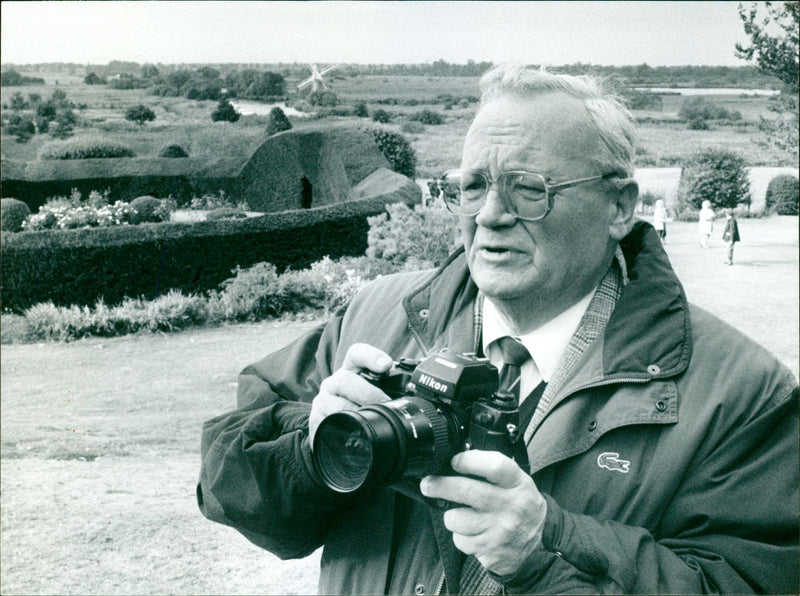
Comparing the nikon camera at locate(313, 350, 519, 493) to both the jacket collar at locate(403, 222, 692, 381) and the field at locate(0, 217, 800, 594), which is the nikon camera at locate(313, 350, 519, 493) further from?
the field at locate(0, 217, 800, 594)

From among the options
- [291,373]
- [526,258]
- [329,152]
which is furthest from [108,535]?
[329,152]

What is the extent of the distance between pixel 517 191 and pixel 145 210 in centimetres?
1547

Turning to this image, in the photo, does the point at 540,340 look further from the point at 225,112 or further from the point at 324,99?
the point at 225,112

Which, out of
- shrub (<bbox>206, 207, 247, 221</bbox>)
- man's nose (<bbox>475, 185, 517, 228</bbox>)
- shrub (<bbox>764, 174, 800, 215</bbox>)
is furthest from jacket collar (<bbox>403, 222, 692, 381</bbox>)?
shrub (<bbox>206, 207, 247, 221</bbox>)

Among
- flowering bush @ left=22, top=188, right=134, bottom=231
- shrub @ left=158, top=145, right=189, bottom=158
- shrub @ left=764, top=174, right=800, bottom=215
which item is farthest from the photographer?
shrub @ left=158, top=145, right=189, bottom=158

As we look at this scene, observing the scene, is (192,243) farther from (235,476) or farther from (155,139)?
(235,476)

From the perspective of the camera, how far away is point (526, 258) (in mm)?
2039

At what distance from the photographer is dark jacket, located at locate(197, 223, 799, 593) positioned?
5.65 ft

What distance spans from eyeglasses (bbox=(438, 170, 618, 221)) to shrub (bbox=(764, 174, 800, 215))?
20.8ft

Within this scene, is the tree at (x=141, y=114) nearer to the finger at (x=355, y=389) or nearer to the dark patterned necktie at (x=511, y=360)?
the dark patterned necktie at (x=511, y=360)

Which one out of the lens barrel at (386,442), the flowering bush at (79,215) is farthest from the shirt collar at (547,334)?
the flowering bush at (79,215)

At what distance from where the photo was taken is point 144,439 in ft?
25.5

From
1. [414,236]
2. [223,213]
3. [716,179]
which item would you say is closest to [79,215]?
[223,213]

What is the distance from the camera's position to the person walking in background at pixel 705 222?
30.9 feet
